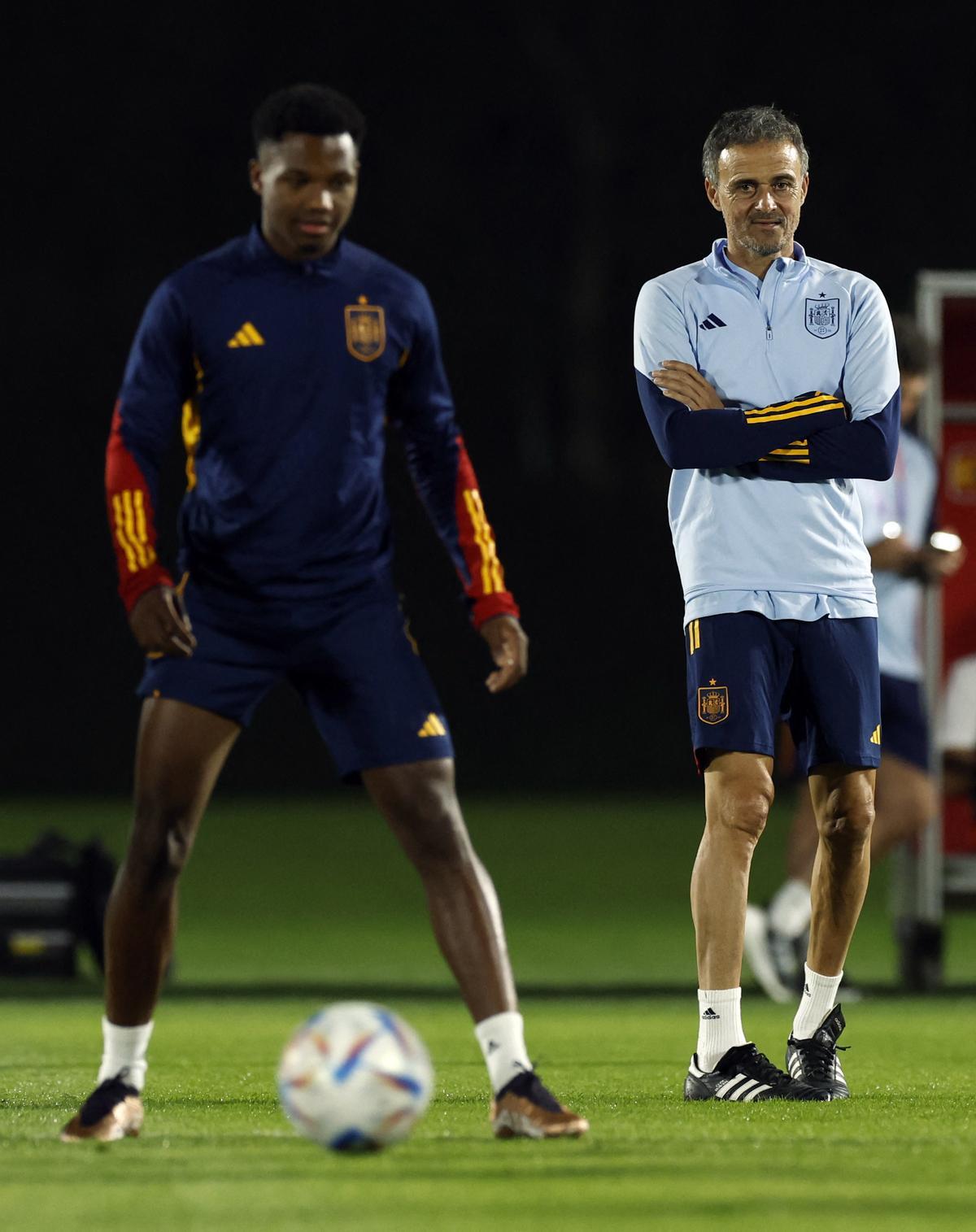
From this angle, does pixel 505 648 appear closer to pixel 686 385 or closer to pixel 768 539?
pixel 768 539

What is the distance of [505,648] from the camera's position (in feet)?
16.8

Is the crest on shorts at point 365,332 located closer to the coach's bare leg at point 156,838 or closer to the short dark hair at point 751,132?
the coach's bare leg at point 156,838

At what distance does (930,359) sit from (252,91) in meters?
20.1

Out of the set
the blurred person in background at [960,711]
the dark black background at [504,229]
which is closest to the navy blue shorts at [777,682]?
the blurred person in background at [960,711]

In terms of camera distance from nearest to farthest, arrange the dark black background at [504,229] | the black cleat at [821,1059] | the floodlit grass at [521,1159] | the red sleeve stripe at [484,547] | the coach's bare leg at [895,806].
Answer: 1. the floodlit grass at [521,1159]
2. the red sleeve stripe at [484,547]
3. the black cleat at [821,1059]
4. the coach's bare leg at [895,806]
5. the dark black background at [504,229]

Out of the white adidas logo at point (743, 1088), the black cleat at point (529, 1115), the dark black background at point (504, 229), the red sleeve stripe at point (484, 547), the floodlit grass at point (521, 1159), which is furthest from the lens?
the dark black background at point (504, 229)

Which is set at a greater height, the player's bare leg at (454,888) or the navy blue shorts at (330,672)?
the navy blue shorts at (330,672)

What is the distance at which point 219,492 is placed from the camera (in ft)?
16.7

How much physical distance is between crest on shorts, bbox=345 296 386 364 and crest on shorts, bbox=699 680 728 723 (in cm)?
127

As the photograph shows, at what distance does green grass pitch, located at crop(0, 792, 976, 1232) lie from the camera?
4.07m

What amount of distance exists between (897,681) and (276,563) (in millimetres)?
4790

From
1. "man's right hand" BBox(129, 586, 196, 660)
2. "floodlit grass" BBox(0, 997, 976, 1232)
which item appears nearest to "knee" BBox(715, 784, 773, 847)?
"floodlit grass" BBox(0, 997, 976, 1232)

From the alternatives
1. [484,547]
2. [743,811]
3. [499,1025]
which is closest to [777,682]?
[743,811]

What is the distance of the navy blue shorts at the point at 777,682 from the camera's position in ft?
19.0
